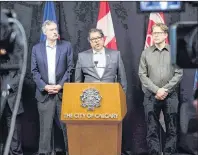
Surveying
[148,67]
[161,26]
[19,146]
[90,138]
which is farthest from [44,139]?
[161,26]

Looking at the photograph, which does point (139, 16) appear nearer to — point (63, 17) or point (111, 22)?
point (111, 22)

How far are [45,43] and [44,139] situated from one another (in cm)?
100

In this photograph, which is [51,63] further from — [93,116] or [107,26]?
[93,116]

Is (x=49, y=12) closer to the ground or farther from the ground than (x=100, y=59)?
farther from the ground

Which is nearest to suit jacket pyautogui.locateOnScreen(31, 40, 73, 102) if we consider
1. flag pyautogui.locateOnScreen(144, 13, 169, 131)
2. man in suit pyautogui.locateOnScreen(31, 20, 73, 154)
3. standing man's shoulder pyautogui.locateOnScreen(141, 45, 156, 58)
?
man in suit pyautogui.locateOnScreen(31, 20, 73, 154)

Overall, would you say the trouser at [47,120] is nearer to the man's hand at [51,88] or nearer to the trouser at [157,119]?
the man's hand at [51,88]

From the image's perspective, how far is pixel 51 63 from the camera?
4.98 metres

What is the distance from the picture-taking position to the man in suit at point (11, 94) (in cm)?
319

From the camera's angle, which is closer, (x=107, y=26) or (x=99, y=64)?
(x=99, y=64)

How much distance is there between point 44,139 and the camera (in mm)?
4926

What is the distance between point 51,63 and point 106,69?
0.61 meters

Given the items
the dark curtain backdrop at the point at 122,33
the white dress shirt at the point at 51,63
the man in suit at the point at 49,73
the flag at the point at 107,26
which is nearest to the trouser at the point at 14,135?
the man in suit at the point at 49,73

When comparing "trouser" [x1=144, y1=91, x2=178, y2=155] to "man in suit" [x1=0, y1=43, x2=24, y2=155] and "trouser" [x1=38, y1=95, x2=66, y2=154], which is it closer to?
"trouser" [x1=38, y1=95, x2=66, y2=154]

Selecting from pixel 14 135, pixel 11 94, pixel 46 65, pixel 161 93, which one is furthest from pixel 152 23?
pixel 14 135
